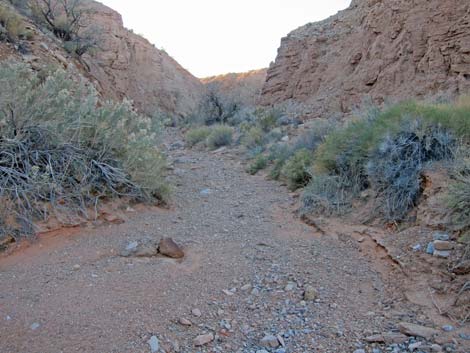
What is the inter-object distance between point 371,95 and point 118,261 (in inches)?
330

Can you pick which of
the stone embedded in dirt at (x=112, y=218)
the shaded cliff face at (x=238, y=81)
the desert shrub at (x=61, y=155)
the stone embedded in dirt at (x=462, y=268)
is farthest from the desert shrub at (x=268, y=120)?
the shaded cliff face at (x=238, y=81)

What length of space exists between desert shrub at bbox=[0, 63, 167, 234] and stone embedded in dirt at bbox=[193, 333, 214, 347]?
2.07m

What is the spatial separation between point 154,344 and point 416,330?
156cm

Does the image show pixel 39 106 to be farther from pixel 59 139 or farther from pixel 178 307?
pixel 178 307

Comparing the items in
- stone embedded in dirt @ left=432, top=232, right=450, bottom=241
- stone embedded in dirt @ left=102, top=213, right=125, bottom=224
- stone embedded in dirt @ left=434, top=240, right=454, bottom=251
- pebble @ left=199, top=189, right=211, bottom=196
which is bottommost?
pebble @ left=199, top=189, right=211, bottom=196

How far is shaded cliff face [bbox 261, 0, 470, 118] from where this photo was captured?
9039 millimetres

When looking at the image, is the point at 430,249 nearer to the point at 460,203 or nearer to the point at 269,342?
the point at 460,203

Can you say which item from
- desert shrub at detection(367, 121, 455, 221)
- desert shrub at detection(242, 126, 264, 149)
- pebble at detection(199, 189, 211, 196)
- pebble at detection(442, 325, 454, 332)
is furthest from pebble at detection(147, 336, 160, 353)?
desert shrub at detection(242, 126, 264, 149)

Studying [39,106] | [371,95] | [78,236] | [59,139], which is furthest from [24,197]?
[371,95]

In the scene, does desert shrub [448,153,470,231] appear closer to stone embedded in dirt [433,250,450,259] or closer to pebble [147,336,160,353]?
stone embedded in dirt [433,250,450,259]

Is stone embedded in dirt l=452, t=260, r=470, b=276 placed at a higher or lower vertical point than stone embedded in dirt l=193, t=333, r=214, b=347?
higher

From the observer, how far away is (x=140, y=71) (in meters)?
24.6

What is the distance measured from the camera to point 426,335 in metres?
2.64

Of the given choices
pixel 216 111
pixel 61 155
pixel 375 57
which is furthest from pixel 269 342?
pixel 216 111
